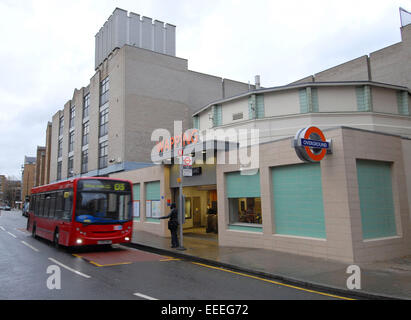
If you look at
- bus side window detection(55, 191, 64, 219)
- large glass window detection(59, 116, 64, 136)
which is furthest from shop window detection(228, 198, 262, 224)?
large glass window detection(59, 116, 64, 136)

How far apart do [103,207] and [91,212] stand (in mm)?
511

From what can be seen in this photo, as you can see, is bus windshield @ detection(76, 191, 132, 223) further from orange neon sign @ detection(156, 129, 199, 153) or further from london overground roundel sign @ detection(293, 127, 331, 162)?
london overground roundel sign @ detection(293, 127, 331, 162)

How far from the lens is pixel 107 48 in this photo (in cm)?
3309

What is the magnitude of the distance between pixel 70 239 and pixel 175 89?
2151 centimetres

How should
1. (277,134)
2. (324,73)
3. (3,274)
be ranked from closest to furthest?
(3,274), (277,134), (324,73)

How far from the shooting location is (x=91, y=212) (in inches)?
487

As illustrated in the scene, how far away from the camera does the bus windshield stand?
1227 centimetres

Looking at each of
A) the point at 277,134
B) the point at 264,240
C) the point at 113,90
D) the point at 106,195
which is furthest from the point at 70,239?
the point at 113,90

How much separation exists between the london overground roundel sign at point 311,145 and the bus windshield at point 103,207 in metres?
7.49

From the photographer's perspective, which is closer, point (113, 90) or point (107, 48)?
point (113, 90)
